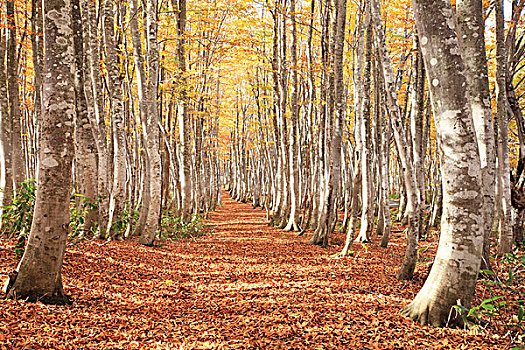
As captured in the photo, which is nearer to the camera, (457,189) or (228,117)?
(457,189)

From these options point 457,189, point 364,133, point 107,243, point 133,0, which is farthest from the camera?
point 364,133

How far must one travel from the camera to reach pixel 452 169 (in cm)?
356

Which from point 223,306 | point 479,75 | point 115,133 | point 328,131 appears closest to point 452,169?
point 479,75

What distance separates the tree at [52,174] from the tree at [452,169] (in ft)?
12.8

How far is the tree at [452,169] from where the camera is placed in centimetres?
350

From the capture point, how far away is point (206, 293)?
18.2 ft

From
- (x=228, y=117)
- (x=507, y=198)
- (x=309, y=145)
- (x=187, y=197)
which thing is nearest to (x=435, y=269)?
(x=507, y=198)

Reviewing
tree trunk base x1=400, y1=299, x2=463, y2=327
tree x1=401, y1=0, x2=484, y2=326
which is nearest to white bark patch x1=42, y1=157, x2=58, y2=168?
tree x1=401, y1=0, x2=484, y2=326

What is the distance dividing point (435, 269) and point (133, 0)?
8923 mm

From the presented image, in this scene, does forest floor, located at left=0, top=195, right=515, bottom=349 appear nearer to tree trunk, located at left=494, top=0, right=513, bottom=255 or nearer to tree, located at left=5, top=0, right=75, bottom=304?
tree, located at left=5, top=0, right=75, bottom=304

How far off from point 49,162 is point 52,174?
13 centimetres

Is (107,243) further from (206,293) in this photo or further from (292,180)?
(292,180)

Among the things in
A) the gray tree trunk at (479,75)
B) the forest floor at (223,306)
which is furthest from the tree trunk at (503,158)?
the gray tree trunk at (479,75)

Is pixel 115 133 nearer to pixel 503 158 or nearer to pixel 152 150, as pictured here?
pixel 152 150
